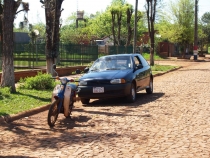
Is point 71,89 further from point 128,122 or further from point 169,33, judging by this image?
point 169,33

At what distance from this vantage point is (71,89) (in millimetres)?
9609

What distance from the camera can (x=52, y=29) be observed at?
17469 millimetres

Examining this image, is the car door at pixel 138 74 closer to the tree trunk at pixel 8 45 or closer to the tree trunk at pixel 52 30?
the tree trunk at pixel 8 45

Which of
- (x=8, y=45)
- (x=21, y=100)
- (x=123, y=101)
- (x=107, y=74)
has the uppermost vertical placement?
(x=8, y=45)

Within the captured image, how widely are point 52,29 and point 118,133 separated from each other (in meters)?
10.4

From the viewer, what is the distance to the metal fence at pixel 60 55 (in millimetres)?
22484

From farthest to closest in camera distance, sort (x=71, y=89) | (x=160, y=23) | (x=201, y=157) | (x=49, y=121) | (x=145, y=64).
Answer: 1. (x=160, y=23)
2. (x=145, y=64)
3. (x=71, y=89)
4. (x=49, y=121)
5. (x=201, y=157)

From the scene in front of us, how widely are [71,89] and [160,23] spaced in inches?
2108

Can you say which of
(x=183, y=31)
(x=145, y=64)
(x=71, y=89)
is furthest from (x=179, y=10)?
(x=71, y=89)

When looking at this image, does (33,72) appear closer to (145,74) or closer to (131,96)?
(145,74)

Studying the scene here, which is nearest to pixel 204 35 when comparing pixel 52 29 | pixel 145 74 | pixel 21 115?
pixel 52 29

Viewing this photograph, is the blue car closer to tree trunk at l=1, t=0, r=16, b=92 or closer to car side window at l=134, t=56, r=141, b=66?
car side window at l=134, t=56, r=141, b=66

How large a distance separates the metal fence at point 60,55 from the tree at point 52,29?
513 centimetres

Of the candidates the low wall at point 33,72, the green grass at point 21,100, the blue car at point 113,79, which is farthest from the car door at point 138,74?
the low wall at point 33,72
